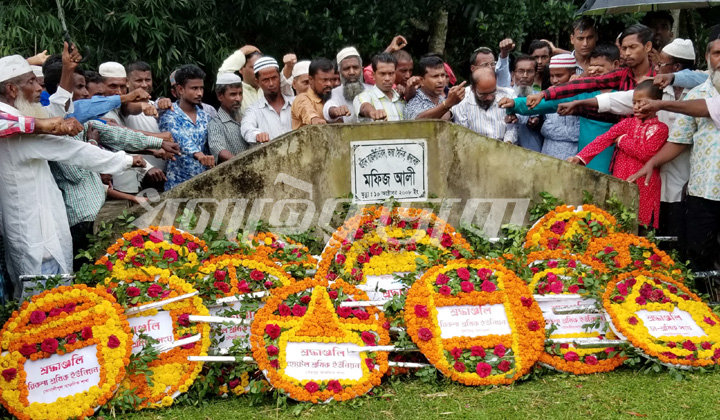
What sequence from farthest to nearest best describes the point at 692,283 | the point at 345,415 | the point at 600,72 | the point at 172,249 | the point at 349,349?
1. the point at 600,72
2. the point at 692,283
3. the point at 172,249
4. the point at 349,349
5. the point at 345,415

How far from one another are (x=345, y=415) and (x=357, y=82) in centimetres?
341

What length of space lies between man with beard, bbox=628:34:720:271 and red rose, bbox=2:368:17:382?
175 inches

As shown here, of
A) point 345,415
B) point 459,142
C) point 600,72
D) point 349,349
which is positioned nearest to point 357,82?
point 459,142

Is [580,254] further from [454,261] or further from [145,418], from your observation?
[145,418]

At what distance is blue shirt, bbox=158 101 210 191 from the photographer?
6.13 meters

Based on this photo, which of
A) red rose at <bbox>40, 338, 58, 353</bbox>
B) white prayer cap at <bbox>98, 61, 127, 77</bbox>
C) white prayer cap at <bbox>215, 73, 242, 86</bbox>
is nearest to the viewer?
red rose at <bbox>40, 338, 58, 353</bbox>

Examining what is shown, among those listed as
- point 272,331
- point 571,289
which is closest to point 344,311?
point 272,331

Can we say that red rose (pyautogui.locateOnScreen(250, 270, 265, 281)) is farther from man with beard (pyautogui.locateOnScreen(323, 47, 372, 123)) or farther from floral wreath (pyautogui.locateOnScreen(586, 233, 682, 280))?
floral wreath (pyautogui.locateOnScreen(586, 233, 682, 280))

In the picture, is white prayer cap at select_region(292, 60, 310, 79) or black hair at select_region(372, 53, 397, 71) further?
white prayer cap at select_region(292, 60, 310, 79)

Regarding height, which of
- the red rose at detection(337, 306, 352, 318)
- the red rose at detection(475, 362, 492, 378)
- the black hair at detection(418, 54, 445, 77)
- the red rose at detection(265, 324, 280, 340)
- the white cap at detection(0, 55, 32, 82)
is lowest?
the red rose at detection(475, 362, 492, 378)

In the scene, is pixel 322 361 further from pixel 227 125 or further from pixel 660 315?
pixel 227 125

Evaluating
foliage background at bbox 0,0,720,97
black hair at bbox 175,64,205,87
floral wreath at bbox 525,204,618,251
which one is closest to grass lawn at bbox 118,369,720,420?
floral wreath at bbox 525,204,618,251

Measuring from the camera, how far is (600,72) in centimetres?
652

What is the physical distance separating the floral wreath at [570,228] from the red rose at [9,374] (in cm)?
342
